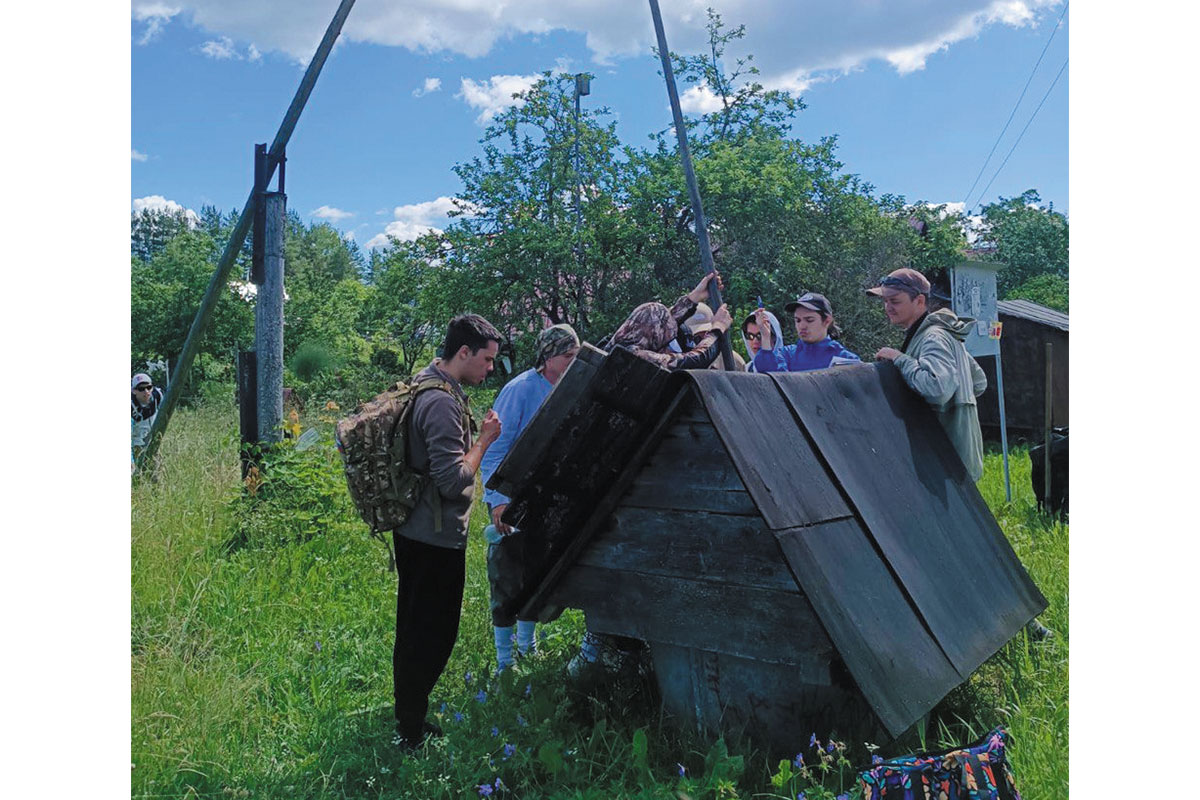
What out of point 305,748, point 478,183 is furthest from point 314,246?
point 305,748

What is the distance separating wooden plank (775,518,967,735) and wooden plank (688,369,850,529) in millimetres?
76

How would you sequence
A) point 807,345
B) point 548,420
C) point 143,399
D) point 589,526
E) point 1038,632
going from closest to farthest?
point 548,420, point 589,526, point 1038,632, point 807,345, point 143,399

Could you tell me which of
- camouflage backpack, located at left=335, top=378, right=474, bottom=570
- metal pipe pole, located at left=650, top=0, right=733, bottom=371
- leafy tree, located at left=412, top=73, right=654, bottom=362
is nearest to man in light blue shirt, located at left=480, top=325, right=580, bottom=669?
camouflage backpack, located at left=335, top=378, right=474, bottom=570

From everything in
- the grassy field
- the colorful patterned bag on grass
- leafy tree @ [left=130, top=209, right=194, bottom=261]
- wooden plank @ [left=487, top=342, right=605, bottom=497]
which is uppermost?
leafy tree @ [left=130, top=209, right=194, bottom=261]

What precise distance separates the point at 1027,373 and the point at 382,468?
534 inches

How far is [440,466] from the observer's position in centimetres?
358

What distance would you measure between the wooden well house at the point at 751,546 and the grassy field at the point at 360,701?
29cm

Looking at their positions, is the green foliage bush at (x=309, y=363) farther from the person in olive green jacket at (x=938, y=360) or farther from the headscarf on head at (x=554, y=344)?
the person in olive green jacket at (x=938, y=360)

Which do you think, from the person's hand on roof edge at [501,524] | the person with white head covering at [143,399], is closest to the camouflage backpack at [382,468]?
the person's hand on roof edge at [501,524]

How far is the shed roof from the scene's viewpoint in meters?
14.4

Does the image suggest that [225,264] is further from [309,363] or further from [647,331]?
[309,363]

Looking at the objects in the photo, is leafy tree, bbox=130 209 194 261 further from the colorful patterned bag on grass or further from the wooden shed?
the colorful patterned bag on grass

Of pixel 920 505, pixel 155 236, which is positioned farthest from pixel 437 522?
pixel 155 236

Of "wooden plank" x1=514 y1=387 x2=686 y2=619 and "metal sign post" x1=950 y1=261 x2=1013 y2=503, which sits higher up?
"metal sign post" x1=950 y1=261 x2=1013 y2=503
